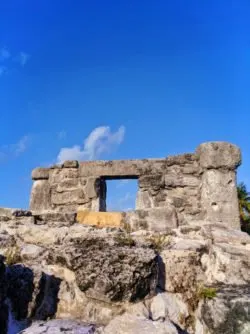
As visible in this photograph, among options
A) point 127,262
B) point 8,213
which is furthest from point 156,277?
point 8,213

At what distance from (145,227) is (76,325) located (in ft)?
4.86

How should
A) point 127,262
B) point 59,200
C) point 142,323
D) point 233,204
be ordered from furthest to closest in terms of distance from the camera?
point 59,200, point 233,204, point 127,262, point 142,323

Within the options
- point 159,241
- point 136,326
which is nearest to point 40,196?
point 159,241

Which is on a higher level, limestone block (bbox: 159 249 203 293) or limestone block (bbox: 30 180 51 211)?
limestone block (bbox: 30 180 51 211)

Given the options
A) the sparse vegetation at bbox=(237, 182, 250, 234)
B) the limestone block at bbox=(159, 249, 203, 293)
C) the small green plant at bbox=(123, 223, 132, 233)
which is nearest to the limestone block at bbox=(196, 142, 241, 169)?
the small green plant at bbox=(123, 223, 132, 233)

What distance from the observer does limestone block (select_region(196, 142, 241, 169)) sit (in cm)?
509

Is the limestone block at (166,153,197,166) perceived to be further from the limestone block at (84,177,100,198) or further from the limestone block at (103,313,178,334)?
the limestone block at (103,313,178,334)

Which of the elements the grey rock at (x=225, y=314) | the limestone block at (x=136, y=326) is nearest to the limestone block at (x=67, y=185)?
the grey rock at (x=225, y=314)

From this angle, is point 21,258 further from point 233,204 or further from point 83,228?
point 233,204

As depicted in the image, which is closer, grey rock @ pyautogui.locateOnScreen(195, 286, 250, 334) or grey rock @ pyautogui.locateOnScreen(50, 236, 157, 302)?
grey rock @ pyautogui.locateOnScreen(195, 286, 250, 334)

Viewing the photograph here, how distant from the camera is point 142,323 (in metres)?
1.99

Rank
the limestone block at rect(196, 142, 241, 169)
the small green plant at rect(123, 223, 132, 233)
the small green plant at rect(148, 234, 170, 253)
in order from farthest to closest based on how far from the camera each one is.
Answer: the limestone block at rect(196, 142, 241, 169), the small green plant at rect(123, 223, 132, 233), the small green plant at rect(148, 234, 170, 253)

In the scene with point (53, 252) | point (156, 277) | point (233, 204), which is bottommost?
point (156, 277)

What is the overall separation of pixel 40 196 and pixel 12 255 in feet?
12.3
